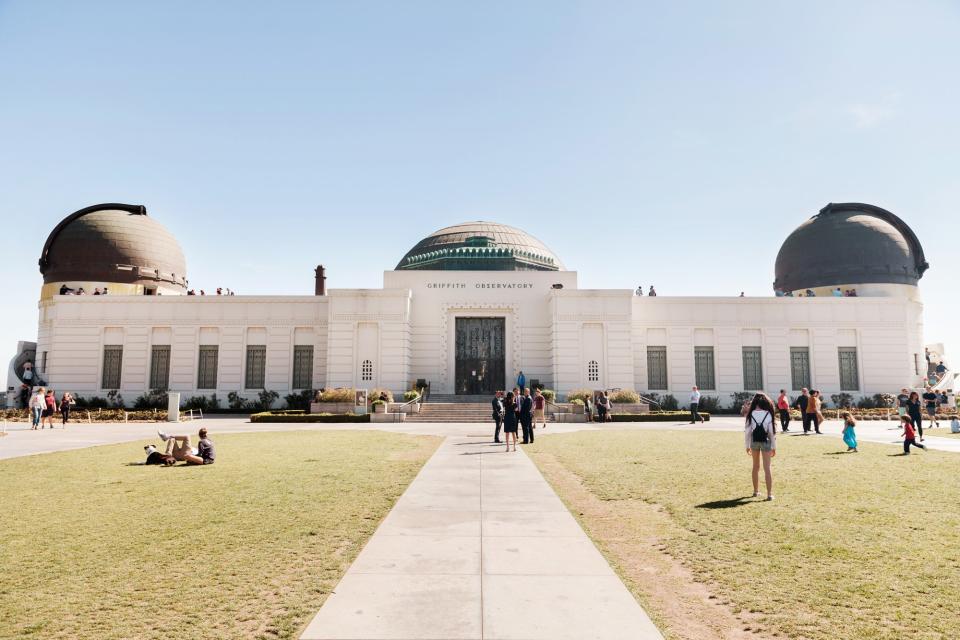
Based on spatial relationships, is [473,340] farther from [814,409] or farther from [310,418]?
[814,409]

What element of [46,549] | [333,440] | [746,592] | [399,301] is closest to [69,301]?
[399,301]

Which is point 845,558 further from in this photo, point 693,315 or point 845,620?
point 693,315

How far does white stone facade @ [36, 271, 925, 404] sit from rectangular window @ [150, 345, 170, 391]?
15 cm

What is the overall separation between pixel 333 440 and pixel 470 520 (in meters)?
12.0

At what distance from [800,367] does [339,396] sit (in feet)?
98.8

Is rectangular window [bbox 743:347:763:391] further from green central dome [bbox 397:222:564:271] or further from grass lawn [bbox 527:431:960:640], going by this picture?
grass lawn [bbox 527:431:960:640]

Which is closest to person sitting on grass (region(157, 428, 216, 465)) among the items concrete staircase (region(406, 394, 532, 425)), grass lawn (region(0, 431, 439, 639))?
grass lawn (region(0, 431, 439, 639))

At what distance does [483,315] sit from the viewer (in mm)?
37781

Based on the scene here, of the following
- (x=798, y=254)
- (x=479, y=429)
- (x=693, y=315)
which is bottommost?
(x=479, y=429)

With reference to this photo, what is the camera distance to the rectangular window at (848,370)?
37969 mm

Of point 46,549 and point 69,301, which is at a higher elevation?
point 69,301

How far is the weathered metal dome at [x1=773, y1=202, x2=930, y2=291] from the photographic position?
137 feet

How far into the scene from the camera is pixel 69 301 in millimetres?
37969

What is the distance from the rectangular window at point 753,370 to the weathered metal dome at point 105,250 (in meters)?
43.3
